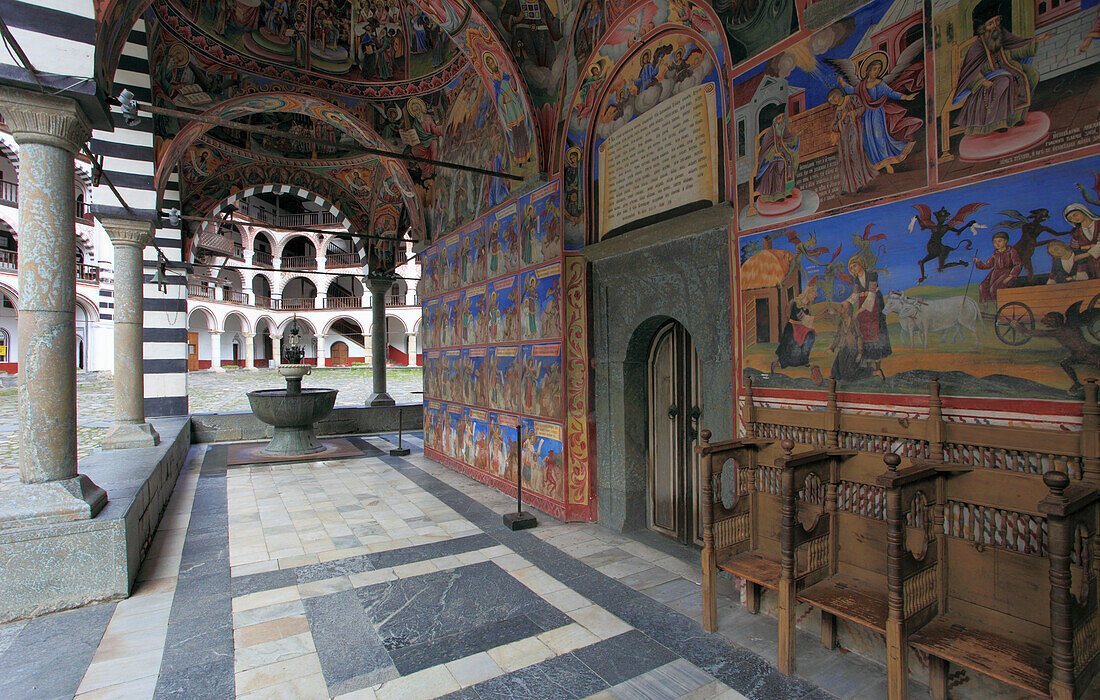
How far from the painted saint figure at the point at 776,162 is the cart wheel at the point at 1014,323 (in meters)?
1.48

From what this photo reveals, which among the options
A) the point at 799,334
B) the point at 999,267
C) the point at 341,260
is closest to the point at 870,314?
the point at 799,334

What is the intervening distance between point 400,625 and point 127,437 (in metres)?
5.67

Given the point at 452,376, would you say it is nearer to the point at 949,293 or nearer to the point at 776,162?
the point at 776,162

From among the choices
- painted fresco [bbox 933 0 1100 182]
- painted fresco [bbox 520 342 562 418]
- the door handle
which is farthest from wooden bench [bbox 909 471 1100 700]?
painted fresco [bbox 520 342 562 418]

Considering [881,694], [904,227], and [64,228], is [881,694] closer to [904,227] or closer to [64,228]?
[904,227]

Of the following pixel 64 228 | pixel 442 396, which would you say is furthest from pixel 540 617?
pixel 442 396

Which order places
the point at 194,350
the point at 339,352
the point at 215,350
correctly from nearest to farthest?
the point at 215,350
the point at 194,350
the point at 339,352

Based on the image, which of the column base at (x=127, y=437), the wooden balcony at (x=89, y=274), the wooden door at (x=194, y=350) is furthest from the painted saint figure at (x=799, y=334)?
the wooden door at (x=194, y=350)

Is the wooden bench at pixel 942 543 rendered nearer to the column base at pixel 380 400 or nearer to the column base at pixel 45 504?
the column base at pixel 45 504

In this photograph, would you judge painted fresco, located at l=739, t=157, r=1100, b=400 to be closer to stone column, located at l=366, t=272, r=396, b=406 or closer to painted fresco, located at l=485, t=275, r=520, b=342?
painted fresco, located at l=485, t=275, r=520, b=342

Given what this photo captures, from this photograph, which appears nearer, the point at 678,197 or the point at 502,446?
the point at 678,197

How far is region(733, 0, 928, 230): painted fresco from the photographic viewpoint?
9.79ft

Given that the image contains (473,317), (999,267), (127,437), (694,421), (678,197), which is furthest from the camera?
(473,317)

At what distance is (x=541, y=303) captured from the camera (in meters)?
6.27
